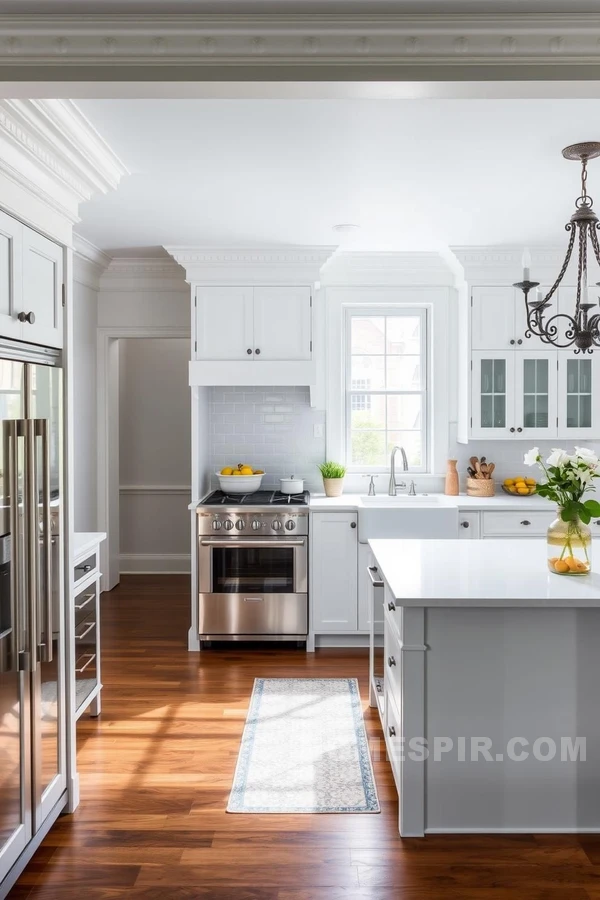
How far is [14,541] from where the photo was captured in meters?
2.20

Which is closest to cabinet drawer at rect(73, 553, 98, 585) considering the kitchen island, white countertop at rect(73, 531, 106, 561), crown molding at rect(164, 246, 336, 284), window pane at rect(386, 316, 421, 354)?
white countertop at rect(73, 531, 106, 561)

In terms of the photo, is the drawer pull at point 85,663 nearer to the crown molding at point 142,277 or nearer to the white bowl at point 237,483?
the white bowl at point 237,483

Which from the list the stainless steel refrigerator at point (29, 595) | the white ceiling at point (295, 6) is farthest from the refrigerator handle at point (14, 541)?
the white ceiling at point (295, 6)

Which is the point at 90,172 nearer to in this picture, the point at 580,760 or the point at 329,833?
the point at 329,833

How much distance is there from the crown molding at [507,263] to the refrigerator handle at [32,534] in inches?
132

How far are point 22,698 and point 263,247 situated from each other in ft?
10.6

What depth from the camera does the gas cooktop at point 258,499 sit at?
457cm

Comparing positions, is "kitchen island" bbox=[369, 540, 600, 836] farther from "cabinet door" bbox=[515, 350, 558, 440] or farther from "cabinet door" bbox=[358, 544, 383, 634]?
"cabinet door" bbox=[515, 350, 558, 440]

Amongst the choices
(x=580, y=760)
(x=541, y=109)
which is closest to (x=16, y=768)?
(x=580, y=760)

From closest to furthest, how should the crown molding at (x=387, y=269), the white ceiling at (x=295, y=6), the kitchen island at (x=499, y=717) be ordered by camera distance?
the white ceiling at (x=295, y=6), the kitchen island at (x=499, y=717), the crown molding at (x=387, y=269)

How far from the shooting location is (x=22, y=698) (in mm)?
2297

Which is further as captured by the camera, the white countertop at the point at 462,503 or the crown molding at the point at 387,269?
the crown molding at the point at 387,269

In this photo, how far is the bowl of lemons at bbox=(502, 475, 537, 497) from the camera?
491 centimetres

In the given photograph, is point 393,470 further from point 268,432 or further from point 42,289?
point 42,289
